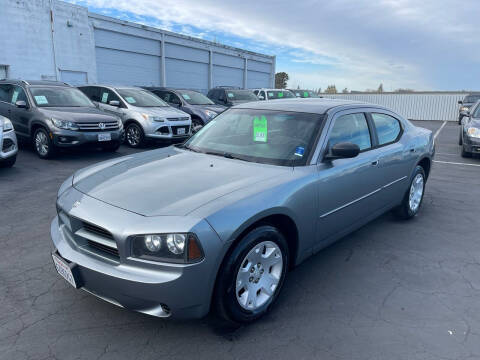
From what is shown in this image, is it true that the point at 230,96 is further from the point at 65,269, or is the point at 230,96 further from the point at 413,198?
the point at 65,269

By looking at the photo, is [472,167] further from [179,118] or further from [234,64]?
[234,64]

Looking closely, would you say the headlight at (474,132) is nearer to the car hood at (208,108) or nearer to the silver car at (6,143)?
the car hood at (208,108)

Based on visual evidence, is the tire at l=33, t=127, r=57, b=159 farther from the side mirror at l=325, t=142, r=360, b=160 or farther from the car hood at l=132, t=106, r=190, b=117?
the side mirror at l=325, t=142, r=360, b=160

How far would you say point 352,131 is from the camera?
3828mm

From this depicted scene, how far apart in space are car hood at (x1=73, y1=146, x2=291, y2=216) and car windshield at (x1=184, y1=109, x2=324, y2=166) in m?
0.16

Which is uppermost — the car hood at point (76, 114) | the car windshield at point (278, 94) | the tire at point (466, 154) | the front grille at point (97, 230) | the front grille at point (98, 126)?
the car windshield at point (278, 94)

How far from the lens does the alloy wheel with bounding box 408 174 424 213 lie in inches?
196

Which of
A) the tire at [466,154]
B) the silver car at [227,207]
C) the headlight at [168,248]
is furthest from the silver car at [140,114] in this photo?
the headlight at [168,248]

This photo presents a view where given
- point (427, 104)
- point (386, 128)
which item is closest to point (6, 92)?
point (386, 128)

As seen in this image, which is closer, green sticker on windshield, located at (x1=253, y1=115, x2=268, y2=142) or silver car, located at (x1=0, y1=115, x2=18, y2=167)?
green sticker on windshield, located at (x1=253, y1=115, x2=268, y2=142)

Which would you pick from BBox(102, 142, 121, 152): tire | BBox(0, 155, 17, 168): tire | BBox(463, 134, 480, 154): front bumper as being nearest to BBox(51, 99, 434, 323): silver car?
BBox(0, 155, 17, 168): tire

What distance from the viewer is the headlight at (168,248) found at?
7.33 feet

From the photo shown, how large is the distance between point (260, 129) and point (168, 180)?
1.17 meters

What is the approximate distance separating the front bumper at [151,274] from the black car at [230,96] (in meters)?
12.6
